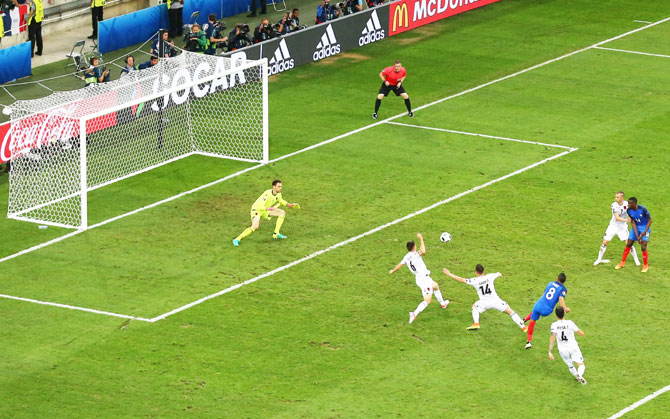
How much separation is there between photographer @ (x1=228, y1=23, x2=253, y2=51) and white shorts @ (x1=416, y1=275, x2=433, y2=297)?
61.6 ft

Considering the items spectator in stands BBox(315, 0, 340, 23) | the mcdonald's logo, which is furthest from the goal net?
the mcdonald's logo

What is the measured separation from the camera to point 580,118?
39.9 m

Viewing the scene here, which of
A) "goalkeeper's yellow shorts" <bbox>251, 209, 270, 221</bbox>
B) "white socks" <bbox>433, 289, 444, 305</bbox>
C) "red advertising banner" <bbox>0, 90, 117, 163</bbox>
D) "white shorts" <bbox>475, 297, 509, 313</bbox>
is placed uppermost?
"red advertising banner" <bbox>0, 90, 117, 163</bbox>

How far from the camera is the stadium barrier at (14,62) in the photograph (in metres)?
→ 41.4

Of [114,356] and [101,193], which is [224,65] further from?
[114,356]

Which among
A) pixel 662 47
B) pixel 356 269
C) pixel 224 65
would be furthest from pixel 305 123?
pixel 662 47

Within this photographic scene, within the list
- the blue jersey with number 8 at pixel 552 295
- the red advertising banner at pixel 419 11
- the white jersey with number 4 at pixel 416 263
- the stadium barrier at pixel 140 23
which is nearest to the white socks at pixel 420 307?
the white jersey with number 4 at pixel 416 263

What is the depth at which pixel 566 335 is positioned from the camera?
2380cm

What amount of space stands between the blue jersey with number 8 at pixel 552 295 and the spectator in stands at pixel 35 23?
959 inches

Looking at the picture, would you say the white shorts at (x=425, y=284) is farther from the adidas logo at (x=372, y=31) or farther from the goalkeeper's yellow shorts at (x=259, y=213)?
the adidas logo at (x=372, y=31)

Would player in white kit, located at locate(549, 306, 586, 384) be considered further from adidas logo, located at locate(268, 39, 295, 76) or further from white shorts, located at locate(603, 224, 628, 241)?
adidas logo, located at locate(268, 39, 295, 76)

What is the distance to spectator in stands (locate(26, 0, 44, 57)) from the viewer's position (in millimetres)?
43719

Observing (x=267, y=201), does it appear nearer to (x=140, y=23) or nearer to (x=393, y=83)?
(x=393, y=83)

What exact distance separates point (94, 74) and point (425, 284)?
1708cm
